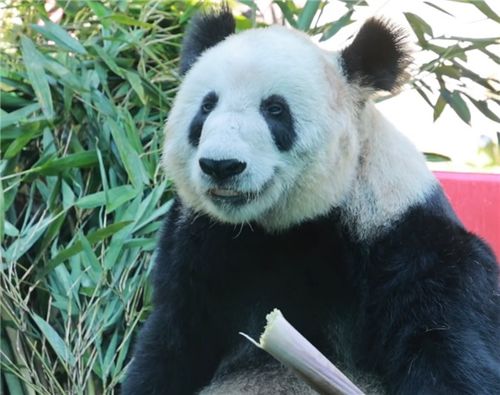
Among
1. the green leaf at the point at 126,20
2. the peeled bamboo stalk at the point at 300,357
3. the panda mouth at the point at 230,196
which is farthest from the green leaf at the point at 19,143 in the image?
the peeled bamboo stalk at the point at 300,357

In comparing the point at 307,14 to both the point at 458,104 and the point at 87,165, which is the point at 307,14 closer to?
the point at 458,104

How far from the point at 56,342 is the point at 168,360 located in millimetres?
784

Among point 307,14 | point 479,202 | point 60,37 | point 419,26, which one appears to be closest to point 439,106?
point 419,26

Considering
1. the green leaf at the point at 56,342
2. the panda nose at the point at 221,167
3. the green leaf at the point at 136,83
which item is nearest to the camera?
the panda nose at the point at 221,167

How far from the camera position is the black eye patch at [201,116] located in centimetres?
293

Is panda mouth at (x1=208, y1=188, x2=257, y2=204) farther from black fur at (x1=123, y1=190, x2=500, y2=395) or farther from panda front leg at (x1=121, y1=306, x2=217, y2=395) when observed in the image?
panda front leg at (x1=121, y1=306, x2=217, y2=395)

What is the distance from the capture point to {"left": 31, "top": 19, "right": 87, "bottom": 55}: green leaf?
432 centimetres

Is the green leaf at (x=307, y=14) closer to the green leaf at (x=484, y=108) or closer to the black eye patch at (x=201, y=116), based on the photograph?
the green leaf at (x=484, y=108)

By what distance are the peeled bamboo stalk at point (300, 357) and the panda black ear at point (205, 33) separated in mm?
1533

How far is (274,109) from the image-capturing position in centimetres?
289

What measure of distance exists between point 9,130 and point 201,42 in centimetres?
128

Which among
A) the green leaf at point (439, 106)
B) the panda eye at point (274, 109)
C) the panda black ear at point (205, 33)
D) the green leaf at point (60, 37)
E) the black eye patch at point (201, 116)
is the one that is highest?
the panda black ear at point (205, 33)

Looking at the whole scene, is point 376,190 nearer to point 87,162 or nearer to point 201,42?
point 201,42

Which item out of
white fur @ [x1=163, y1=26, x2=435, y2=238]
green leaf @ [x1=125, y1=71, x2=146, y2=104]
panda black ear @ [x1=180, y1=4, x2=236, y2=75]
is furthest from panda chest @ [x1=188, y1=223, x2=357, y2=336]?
green leaf @ [x1=125, y1=71, x2=146, y2=104]
